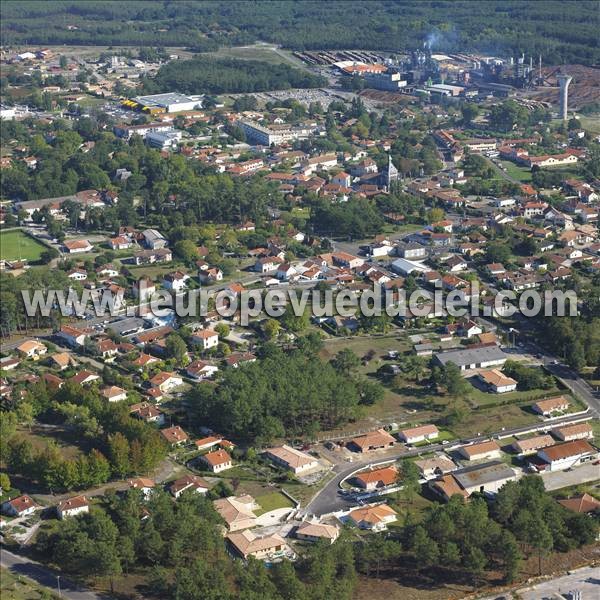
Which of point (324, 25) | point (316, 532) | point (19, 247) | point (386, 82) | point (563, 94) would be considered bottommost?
point (19, 247)

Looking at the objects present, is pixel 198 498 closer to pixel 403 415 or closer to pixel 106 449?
pixel 106 449

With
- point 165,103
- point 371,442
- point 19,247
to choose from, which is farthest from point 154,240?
point 165,103

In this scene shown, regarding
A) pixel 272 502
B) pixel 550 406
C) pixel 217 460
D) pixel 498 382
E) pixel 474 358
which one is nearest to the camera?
pixel 272 502

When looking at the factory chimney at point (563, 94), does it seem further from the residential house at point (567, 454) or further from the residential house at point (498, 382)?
the residential house at point (567, 454)

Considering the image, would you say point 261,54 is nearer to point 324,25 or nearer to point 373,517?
point 324,25

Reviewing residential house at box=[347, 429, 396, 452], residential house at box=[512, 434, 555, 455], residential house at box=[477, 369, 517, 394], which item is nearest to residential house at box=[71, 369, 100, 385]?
residential house at box=[347, 429, 396, 452]

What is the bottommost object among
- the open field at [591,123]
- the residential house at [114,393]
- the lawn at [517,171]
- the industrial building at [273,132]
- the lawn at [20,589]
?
the lawn at [20,589]

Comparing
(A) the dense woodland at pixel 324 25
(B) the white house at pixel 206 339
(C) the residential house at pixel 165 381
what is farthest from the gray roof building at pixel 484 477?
(A) the dense woodland at pixel 324 25
